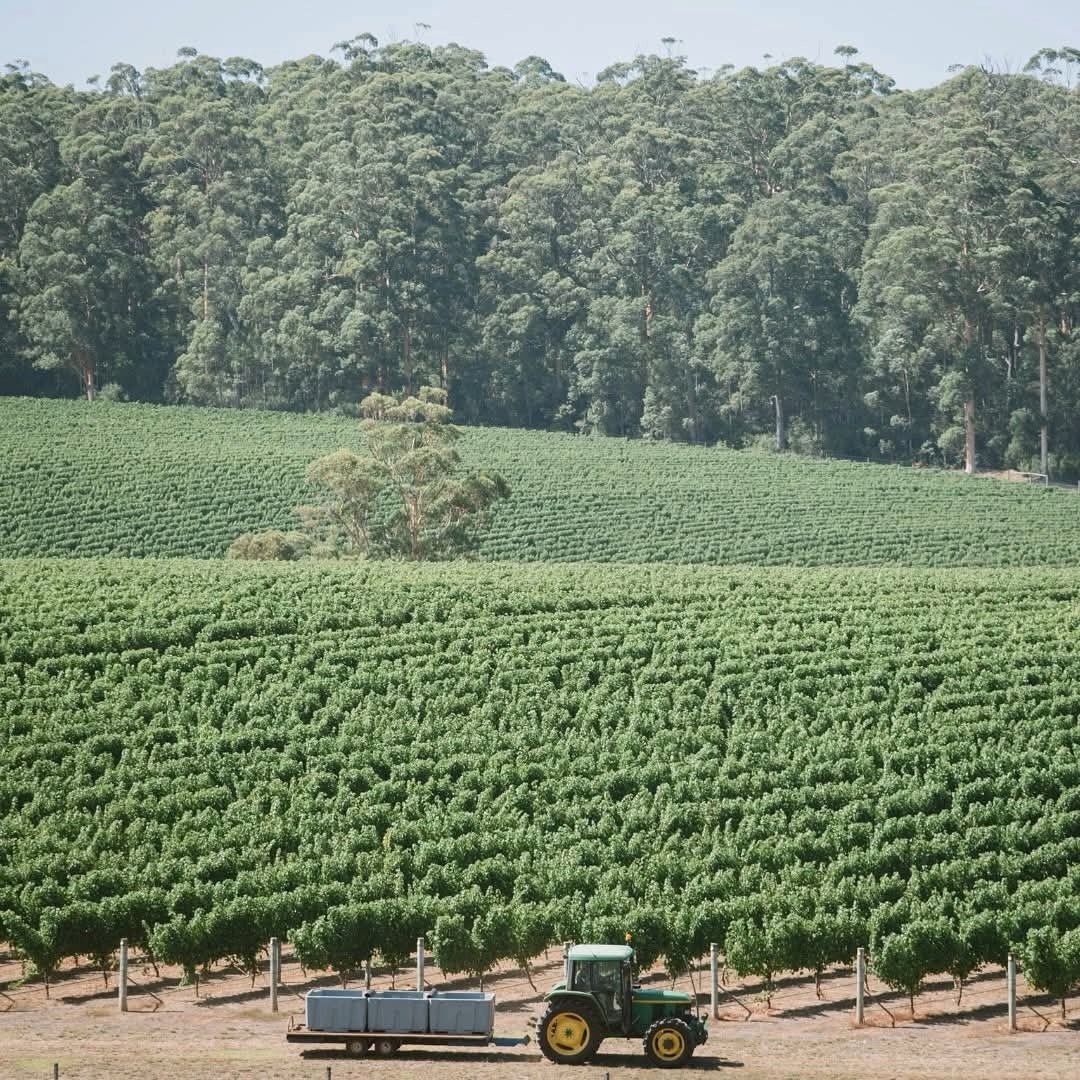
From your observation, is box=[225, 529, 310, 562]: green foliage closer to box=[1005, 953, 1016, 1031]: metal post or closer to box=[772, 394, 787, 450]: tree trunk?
box=[1005, 953, 1016, 1031]: metal post

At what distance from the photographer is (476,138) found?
115062 mm

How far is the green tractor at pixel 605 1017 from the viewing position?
18672 millimetres

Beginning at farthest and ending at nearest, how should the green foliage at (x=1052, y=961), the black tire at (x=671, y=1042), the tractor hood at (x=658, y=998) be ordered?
the green foliage at (x=1052, y=961) < the tractor hood at (x=658, y=998) < the black tire at (x=671, y=1042)

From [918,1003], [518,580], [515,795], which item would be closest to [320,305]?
[518,580]

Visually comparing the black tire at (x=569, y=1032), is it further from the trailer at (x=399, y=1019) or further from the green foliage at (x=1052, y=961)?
the green foliage at (x=1052, y=961)

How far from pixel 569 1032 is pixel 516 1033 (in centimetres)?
215

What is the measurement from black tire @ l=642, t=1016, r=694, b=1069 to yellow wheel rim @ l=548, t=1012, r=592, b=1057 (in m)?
0.80

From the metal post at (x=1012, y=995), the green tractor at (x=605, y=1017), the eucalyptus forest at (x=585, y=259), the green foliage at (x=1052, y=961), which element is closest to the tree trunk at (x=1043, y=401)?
the eucalyptus forest at (x=585, y=259)

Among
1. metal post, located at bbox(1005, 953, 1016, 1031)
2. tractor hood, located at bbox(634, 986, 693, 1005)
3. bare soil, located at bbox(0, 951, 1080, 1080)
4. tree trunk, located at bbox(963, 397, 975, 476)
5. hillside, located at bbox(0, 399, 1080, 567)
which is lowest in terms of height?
bare soil, located at bbox(0, 951, 1080, 1080)

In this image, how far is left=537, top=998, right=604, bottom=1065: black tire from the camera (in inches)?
740

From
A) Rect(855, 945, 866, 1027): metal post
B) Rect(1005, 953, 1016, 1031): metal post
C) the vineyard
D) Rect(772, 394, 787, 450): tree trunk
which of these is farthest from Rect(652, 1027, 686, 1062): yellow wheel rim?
Rect(772, 394, 787, 450): tree trunk

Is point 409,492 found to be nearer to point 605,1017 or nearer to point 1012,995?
point 1012,995

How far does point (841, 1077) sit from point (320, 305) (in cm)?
8201

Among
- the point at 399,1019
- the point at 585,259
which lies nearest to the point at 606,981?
the point at 399,1019
